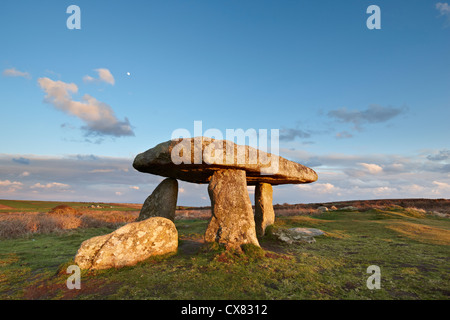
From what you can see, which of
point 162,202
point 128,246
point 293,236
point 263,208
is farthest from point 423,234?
point 128,246

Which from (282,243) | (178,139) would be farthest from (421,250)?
(178,139)

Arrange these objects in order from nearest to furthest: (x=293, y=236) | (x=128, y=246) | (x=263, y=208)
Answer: (x=128, y=246) → (x=293, y=236) → (x=263, y=208)

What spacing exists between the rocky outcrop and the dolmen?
137cm

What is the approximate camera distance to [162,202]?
9484mm

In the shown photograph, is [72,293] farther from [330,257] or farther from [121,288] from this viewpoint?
[330,257]

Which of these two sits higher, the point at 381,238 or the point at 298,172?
the point at 298,172

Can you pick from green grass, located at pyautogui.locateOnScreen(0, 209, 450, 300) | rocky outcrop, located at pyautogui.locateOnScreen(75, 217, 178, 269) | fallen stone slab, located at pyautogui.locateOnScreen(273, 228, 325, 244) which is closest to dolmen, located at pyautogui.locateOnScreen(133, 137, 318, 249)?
green grass, located at pyautogui.locateOnScreen(0, 209, 450, 300)

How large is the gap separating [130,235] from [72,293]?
179 centimetres

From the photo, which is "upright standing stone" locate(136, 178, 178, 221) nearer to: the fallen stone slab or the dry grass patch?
the fallen stone slab

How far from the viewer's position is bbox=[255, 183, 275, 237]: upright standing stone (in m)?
10.6

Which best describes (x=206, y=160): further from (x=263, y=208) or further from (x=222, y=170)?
(x=263, y=208)

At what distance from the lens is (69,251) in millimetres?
8695

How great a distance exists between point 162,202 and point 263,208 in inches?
173

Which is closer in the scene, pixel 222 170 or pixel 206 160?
pixel 206 160
